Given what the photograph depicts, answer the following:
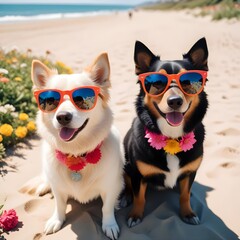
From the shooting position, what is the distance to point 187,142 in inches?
95.3

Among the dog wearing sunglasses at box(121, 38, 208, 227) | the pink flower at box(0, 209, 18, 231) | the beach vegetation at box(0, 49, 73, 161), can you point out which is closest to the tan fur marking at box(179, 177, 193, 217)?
the dog wearing sunglasses at box(121, 38, 208, 227)

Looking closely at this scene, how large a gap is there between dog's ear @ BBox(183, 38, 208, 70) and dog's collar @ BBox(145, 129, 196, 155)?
0.63m

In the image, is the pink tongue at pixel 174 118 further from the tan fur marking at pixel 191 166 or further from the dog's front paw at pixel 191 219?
the dog's front paw at pixel 191 219

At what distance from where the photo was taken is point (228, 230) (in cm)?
248

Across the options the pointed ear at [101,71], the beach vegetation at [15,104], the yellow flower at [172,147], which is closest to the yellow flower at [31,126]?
the beach vegetation at [15,104]

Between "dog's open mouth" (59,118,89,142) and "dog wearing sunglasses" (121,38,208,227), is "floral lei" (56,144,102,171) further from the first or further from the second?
"dog wearing sunglasses" (121,38,208,227)

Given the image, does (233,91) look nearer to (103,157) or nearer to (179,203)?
(179,203)

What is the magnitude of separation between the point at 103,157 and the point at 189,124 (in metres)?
0.81

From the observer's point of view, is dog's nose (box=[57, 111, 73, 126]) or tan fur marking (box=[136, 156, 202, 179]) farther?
tan fur marking (box=[136, 156, 202, 179])

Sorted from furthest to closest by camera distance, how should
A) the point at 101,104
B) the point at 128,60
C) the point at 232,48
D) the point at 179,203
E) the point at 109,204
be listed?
the point at 232,48 < the point at 128,60 < the point at 179,203 < the point at 109,204 < the point at 101,104

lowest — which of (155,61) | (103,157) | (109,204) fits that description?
(109,204)

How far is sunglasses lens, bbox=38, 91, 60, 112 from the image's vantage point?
2.26 meters

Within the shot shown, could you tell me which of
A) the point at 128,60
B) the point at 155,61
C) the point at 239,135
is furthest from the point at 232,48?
the point at 155,61

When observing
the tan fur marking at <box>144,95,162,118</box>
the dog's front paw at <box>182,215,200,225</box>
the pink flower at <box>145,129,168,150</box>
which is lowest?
the dog's front paw at <box>182,215,200,225</box>
